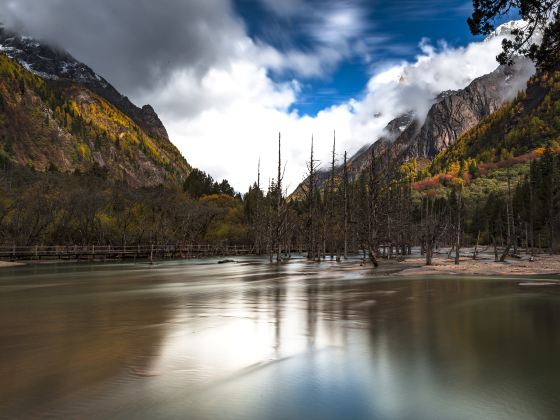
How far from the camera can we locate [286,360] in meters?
7.50

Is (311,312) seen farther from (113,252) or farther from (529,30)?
(113,252)

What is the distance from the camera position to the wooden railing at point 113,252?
160 feet

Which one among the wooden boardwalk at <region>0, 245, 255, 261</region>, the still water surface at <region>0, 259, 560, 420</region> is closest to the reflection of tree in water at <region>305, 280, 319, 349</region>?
the still water surface at <region>0, 259, 560, 420</region>

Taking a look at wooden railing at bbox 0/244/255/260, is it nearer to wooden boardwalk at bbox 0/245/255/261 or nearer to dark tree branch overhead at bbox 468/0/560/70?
wooden boardwalk at bbox 0/245/255/261

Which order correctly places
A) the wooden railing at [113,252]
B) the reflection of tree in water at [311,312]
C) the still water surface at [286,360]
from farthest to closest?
the wooden railing at [113,252] < the reflection of tree in water at [311,312] < the still water surface at [286,360]

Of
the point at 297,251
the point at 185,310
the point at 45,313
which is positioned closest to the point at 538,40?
the point at 185,310

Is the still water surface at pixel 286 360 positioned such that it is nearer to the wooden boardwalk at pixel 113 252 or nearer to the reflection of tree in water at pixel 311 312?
the reflection of tree in water at pixel 311 312

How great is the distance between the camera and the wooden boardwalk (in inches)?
1919

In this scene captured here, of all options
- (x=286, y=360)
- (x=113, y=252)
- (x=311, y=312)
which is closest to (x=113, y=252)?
(x=113, y=252)

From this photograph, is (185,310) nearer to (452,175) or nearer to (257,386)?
(257,386)

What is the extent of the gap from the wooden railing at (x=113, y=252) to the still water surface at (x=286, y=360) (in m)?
33.4

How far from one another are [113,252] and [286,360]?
5191cm

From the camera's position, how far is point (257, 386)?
6125 millimetres

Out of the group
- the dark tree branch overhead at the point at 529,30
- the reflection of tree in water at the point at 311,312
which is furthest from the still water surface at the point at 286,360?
the dark tree branch overhead at the point at 529,30
